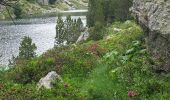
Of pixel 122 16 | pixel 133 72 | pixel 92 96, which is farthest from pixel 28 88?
pixel 122 16

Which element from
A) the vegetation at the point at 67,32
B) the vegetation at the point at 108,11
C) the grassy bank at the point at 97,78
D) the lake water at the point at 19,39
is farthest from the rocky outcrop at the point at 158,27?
the vegetation at the point at 67,32

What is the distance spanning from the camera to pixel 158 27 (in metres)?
18.7

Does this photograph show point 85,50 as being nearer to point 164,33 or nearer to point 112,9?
point 164,33

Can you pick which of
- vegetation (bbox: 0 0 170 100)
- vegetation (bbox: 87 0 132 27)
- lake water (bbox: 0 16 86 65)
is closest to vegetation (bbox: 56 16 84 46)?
lake water (bbox: 0 16 86 65)

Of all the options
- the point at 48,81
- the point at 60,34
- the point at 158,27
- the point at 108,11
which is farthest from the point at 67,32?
the point at 158,27

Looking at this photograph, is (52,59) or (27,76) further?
(52,59)

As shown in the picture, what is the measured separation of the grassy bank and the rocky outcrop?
26.0 inches

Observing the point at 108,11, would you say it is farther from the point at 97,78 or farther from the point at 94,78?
the point at 97,78

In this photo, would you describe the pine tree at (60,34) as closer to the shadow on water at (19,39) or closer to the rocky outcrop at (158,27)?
the shadow on water at (19,39)

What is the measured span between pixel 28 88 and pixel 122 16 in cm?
9065

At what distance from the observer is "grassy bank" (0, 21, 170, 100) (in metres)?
17.2

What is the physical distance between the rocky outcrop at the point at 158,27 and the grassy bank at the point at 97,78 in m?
0.66

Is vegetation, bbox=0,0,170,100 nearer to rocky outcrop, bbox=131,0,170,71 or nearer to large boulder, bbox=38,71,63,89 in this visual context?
large boulder, bbox=38,71,63,89

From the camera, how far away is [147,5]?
20500 millimetres
